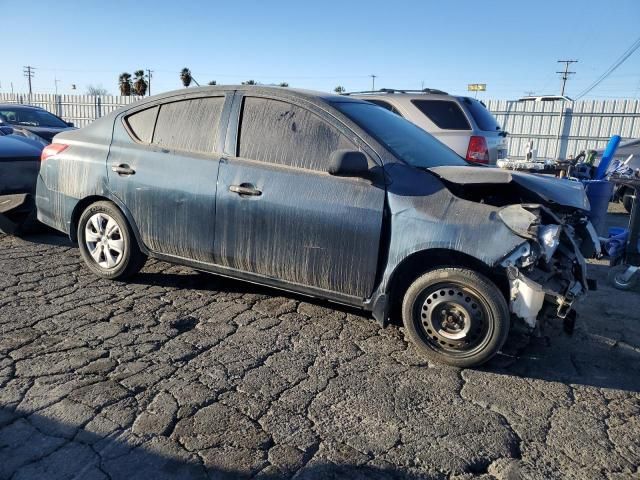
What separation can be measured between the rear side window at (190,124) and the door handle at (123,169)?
1.03 ft

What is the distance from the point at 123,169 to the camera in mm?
4430

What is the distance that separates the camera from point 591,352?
3781mm

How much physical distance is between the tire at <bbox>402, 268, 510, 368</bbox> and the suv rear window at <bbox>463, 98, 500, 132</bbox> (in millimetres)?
5336

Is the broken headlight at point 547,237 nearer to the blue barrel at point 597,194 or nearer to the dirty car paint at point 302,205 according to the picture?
the dirty car paint at point 302,205

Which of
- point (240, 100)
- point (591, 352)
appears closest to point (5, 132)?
point (240, 100)

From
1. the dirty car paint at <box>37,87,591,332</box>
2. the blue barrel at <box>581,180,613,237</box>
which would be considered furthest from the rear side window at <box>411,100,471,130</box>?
the dirty car paint at <box>37,87,591,332</box>

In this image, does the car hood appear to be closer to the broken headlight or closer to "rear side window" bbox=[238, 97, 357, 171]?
the broken headlight

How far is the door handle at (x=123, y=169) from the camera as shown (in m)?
4.39

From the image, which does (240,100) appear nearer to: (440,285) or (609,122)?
(440,285)

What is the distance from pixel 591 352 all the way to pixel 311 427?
231 cm

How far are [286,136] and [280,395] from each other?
191 centimetres

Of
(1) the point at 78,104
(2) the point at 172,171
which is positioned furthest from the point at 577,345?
(1) the point at 78,104

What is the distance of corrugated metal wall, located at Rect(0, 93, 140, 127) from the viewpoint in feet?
81.4

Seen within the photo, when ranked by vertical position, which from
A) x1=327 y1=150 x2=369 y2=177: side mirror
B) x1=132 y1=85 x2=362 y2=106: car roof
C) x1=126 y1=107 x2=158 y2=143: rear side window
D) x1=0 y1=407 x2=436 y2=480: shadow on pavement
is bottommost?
x1=0 y1=407 x2=436 y2=480: shadow on pavement
